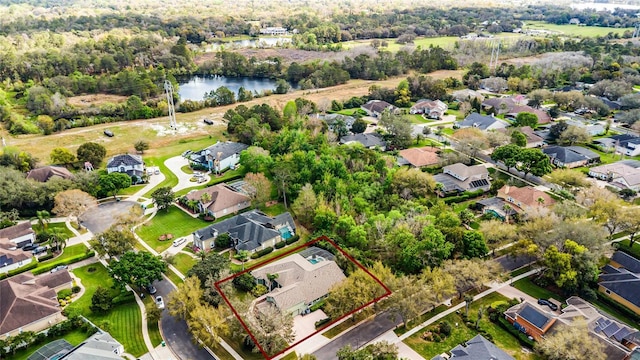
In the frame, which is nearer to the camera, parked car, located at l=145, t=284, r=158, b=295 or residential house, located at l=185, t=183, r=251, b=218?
parked car, located at l=145, t=284, r=158, b=295

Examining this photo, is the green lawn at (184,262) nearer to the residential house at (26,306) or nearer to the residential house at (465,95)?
the residential house at (26,306)

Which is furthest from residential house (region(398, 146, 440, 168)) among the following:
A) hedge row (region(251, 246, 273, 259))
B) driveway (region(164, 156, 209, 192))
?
driveway (region(164, 156, 209, 192))

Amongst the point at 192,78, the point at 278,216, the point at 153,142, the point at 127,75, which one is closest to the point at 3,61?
the point at 127,75

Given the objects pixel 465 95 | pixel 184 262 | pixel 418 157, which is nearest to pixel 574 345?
pixel 184 262

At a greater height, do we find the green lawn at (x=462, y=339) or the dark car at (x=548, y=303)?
the dark car at (x=548, y=303)

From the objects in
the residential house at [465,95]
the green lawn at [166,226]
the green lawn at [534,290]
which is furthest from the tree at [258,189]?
the residential house at [465,95]

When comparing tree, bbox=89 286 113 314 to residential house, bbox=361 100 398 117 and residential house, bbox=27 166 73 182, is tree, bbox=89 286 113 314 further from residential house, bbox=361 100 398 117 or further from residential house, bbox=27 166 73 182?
residential house, bbox=361 100 398 117
